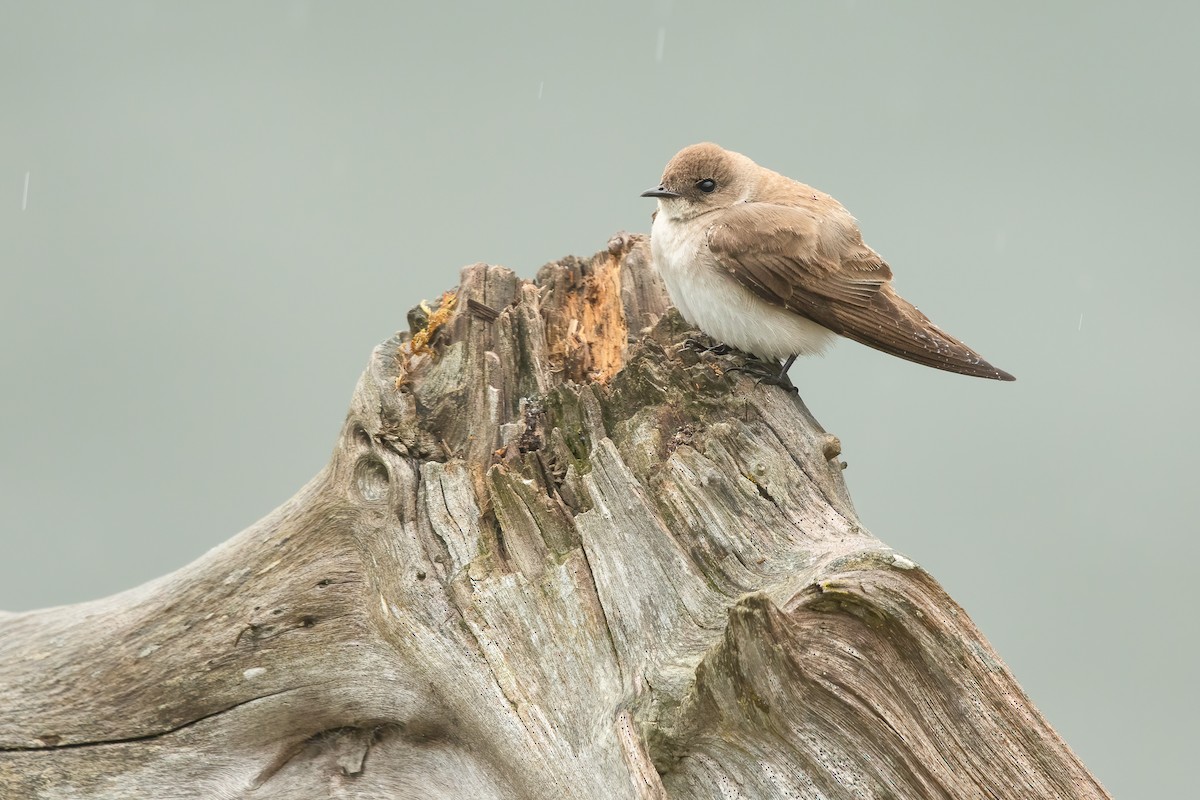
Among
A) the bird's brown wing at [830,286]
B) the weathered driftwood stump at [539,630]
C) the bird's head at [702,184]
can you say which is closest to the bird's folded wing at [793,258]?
the bird's brown wing at [830,286]

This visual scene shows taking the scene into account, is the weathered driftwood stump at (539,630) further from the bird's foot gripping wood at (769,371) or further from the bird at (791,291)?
the bird at (791,291)

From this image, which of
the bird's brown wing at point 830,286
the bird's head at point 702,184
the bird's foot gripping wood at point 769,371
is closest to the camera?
the bird's foot gripping wood at point 769,371

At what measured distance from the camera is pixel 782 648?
348cm

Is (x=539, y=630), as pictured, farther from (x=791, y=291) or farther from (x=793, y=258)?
(x=793, y=258)

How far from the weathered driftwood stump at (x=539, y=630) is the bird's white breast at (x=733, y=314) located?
7.0 inches

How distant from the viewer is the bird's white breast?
5.18m

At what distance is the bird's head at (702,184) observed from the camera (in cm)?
559

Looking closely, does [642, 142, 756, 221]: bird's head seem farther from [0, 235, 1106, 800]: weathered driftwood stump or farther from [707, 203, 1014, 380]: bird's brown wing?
[0, 235, 1106, 800]: weathered driftwood stump

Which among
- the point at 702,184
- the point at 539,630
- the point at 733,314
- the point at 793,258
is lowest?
the point at 539,630

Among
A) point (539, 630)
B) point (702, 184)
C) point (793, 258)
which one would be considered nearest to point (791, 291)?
point (793, 258)

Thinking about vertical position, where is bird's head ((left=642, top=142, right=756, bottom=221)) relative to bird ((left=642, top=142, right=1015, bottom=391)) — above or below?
above

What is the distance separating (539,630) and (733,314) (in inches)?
69.1

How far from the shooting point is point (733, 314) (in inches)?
204

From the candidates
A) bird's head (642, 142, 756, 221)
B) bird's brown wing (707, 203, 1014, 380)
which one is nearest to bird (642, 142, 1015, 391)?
bird's brown wing (707, 203, 1014, 380)
